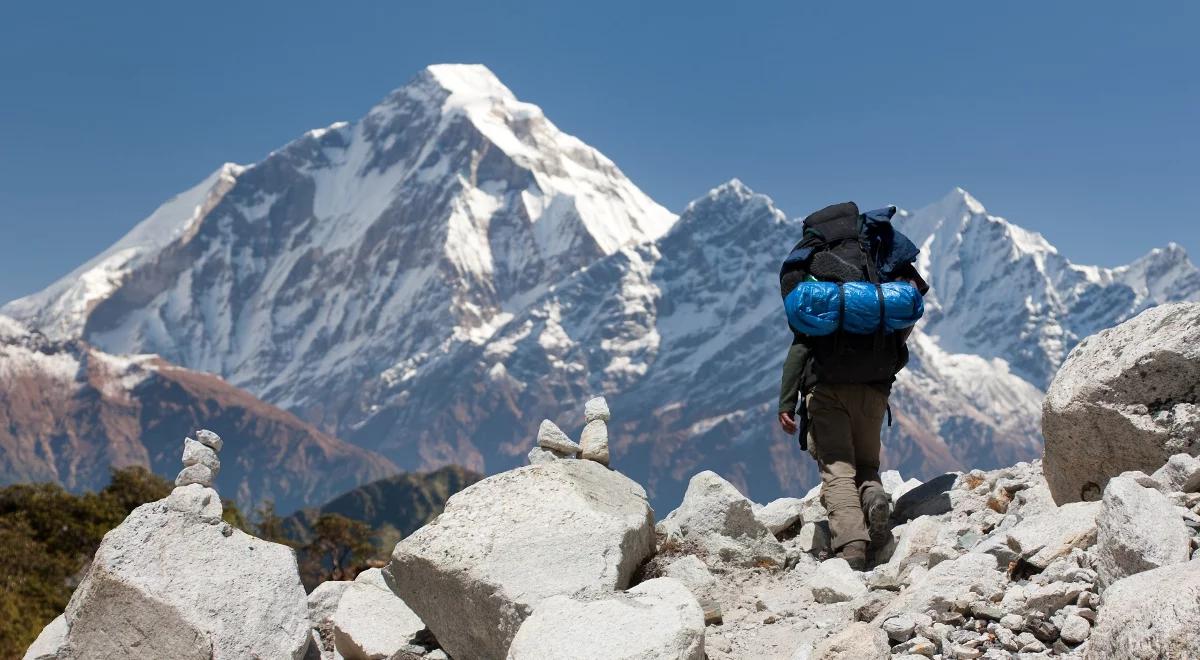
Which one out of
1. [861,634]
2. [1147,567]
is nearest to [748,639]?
[861,634]

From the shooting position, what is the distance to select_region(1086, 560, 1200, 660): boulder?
5.02 m

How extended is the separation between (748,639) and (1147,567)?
2.99m

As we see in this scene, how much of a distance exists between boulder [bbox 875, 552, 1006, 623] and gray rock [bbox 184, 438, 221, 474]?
6091 millimetres

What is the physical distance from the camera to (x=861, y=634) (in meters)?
6.92

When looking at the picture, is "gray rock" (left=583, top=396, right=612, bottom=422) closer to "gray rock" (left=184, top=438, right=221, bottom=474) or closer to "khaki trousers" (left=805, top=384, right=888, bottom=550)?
"khaki trousers" (left=805, top=384, right=888, bottom=550)

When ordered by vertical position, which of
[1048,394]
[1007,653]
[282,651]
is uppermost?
[1048,394]

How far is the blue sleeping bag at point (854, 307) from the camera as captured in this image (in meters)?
9.66

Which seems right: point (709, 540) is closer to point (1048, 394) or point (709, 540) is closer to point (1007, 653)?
point (1048, 394)

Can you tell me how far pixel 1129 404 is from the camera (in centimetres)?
819

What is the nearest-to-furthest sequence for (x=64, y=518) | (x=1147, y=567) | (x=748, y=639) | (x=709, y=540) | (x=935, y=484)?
(x=1147, y=567) → (x=748, y=639) → (x=709, y=540) → (x=935, y=484) → (x=64, y=518)

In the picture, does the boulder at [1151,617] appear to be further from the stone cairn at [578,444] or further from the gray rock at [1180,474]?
the stone cairn at [578,444]

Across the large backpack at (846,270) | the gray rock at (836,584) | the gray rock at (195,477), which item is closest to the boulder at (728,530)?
the gray rock at (836,584)

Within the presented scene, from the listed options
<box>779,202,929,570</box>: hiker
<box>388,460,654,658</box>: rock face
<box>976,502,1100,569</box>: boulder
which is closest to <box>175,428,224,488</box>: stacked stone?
<box>388,460,654,658</box>: rock face

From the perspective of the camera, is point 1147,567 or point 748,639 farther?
point 748,639
